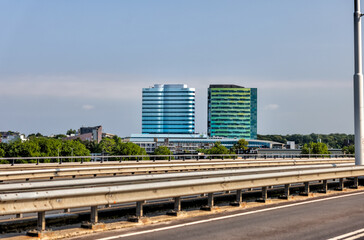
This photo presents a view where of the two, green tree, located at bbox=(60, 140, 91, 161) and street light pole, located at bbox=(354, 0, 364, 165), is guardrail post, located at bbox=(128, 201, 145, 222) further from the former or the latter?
green tree, located at bbox=(60, 140, 91, 161)

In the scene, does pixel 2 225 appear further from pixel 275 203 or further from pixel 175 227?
pixel 275 203

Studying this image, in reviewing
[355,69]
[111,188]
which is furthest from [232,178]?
[355,69]

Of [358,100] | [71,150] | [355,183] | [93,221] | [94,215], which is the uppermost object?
[358,100]

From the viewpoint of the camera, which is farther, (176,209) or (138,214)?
(176,209)

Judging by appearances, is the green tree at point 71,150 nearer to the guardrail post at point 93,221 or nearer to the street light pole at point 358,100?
the street light pole at point 358,100

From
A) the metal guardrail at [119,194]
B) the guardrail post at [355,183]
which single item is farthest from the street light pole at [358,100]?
the metal guardrail at [119,194]

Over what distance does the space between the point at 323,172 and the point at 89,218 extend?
10.3m

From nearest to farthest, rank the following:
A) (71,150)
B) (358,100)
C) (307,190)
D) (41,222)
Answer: (41,222) < (307,190) < (358,100) < (71,150)

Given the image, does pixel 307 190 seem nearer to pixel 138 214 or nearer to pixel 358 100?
pixel 358 100

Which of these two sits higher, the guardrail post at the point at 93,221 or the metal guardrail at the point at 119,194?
the metal guardrail at the point at 119,194

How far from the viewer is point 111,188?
11.1 meters

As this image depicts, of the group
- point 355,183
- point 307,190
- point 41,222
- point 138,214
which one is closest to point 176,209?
point 138,214

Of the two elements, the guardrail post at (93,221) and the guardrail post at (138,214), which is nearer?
the guardrail post at (93,221)

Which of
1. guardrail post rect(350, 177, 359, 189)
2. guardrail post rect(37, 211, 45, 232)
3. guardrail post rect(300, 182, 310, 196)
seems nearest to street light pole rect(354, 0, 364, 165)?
guardrail post rect(350, 177, 359, 189)
